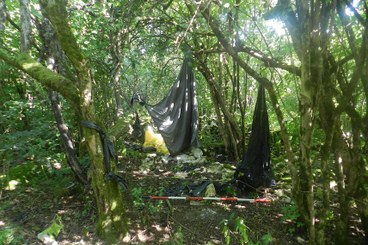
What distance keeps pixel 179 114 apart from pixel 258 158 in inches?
70.0

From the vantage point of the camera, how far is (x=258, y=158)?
368 centimetres

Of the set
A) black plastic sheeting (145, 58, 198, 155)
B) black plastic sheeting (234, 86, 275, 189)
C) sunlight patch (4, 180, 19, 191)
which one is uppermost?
black plastic sheeting (145, 58, 198, 155)

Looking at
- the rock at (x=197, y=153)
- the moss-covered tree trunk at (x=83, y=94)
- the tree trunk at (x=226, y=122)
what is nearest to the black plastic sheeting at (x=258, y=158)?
the tree trunk at (x=226, y=122)

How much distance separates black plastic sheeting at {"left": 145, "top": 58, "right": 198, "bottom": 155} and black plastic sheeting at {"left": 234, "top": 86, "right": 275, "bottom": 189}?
4.87 ft

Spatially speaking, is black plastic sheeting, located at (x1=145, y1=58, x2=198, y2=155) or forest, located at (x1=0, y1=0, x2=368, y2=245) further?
black plastic sheeting, located at (x1=145, y1=58, x2=198, y2=155)

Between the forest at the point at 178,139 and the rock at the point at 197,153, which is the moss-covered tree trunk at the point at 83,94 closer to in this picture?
the forest at the point at 178,139

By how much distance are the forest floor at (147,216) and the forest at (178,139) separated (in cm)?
2

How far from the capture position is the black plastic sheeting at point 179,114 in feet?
16.1

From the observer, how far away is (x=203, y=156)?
5.10 meters

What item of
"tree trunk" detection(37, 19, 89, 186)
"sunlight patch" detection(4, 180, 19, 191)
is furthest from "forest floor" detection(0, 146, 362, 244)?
"tree trunk" detection(37, 19, 89, 186)

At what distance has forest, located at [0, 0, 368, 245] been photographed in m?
2.13

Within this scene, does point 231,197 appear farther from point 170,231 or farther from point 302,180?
point 302,180

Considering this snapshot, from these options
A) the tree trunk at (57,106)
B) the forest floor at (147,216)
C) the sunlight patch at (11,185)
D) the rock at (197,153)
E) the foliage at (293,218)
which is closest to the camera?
the forest floor at (147,216)

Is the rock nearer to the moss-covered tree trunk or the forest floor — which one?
the forest floor
